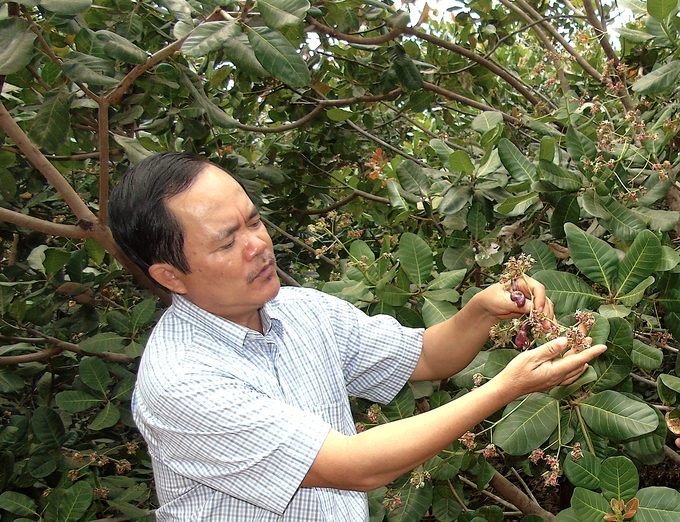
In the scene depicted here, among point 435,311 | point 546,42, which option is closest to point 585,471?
point 435,311

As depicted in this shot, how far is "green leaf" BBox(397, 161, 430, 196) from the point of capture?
1982mm

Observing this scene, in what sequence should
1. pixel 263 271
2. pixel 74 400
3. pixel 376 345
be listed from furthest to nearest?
pixel 74 400 < pixel 376 345 < pixel 263 271

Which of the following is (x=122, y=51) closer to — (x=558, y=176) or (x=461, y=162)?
(x=461, y=162)

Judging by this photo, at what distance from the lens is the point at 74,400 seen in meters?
2.18

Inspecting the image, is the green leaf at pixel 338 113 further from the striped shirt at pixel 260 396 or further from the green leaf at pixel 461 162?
the striped shirt at pixel 260 396

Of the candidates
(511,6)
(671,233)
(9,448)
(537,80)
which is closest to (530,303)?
(671,233)

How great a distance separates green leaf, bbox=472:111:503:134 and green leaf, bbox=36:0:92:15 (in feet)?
3.65

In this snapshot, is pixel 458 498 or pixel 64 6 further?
pixel 458 498

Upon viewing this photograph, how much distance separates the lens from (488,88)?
3.17 m

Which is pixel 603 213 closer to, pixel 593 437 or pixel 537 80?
pixel 593 437

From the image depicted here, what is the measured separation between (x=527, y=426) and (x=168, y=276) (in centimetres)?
85

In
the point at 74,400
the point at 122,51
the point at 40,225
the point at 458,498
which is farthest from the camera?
the point at 74,400

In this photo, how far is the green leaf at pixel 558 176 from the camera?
157 centimetres

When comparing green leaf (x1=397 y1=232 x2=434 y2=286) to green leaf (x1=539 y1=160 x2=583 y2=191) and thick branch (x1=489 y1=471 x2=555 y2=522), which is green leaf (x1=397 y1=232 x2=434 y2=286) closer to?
green leaf (x1=539 y1=160 x2=583 y2=191)
